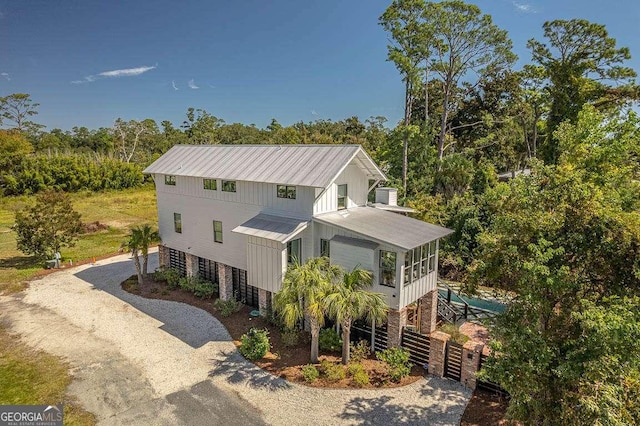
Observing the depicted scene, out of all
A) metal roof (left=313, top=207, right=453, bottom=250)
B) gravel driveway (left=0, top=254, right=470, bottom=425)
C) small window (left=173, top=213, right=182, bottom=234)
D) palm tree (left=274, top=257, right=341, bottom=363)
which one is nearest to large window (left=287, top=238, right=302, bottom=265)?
metal roof (left=313, top=207, right=453, bottom=250)

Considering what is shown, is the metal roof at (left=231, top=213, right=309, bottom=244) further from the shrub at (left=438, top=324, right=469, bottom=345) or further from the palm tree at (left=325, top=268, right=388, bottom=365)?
the shrub at (left=438, top=324, right=469, bottom=345)

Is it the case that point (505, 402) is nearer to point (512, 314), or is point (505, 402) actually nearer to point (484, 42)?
point (512, 314)

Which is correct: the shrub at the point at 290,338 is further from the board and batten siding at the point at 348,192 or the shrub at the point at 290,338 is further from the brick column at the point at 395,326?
the board and batten siding at the point at 348,192

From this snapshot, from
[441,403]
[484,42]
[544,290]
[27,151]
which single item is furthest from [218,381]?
[27,151]

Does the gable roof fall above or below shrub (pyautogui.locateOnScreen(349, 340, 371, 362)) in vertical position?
above

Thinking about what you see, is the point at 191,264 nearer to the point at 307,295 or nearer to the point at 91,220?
the point at 307,295

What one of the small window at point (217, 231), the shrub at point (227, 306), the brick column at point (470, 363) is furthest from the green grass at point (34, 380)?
the brick column at point (470, 363)

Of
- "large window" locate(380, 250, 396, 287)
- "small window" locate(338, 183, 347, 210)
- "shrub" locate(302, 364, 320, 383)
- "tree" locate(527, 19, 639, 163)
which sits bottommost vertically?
"shrub" locate(302, 364, 320, 383)
